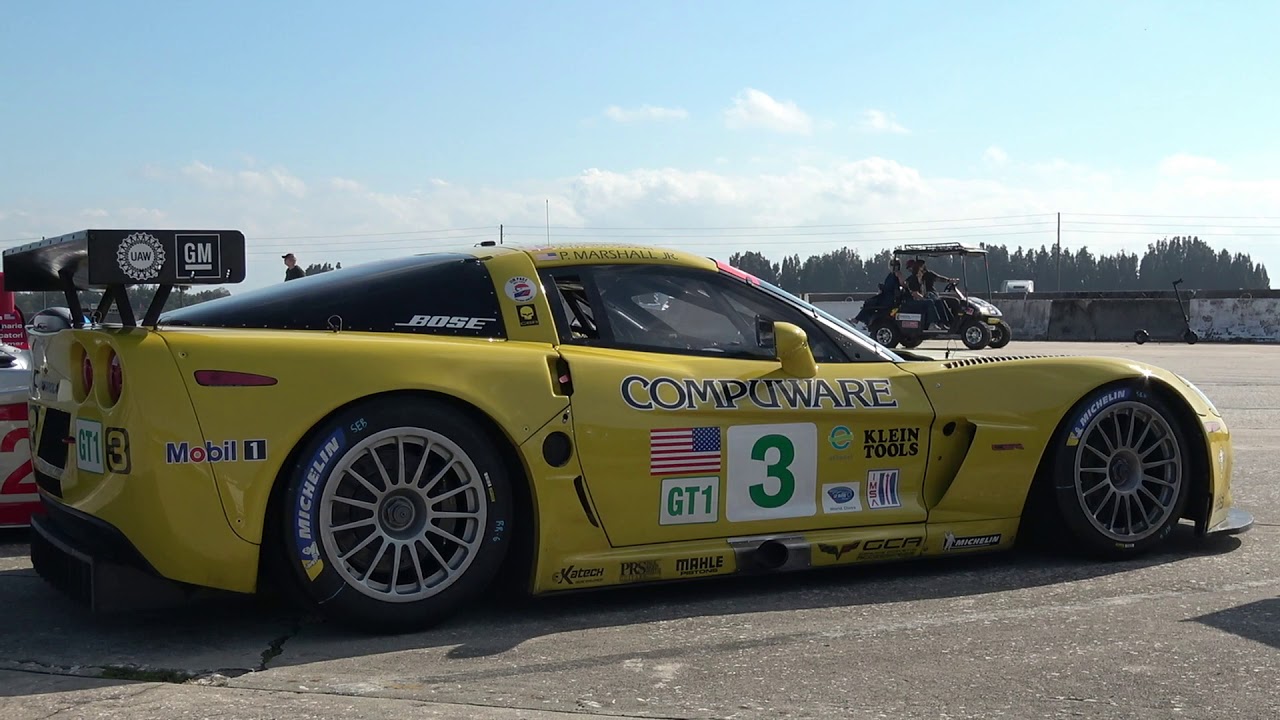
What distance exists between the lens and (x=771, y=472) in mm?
4293

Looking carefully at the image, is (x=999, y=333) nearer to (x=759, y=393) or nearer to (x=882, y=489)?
(x=882, y=489)

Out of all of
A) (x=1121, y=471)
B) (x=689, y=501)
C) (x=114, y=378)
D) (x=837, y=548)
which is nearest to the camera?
(x=114, y=378)

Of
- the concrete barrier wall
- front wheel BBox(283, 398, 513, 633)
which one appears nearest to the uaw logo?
front wheel BBox(283, 398, 513, 633)

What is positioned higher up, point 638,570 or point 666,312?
point 666,312

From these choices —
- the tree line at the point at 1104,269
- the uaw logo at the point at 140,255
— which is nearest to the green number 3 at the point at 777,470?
the uaw logo at the point at 140,255

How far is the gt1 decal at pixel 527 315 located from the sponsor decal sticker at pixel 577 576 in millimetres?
810

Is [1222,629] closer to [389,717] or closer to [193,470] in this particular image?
[389,717]

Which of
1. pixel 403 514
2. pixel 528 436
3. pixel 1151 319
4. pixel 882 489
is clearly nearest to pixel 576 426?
pixel 528 436

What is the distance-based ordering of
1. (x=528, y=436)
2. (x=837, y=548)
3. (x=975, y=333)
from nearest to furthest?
(x=528, y=436) < (x=837, y=548) < (x=975, y=333)

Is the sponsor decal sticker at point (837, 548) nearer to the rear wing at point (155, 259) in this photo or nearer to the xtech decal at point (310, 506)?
the xtech decal at point (310, 506)

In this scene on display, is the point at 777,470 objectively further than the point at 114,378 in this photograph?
Yes

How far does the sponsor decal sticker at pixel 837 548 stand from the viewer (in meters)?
4.38

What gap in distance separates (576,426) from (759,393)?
0.68 meters

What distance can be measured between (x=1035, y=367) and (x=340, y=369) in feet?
8.64
